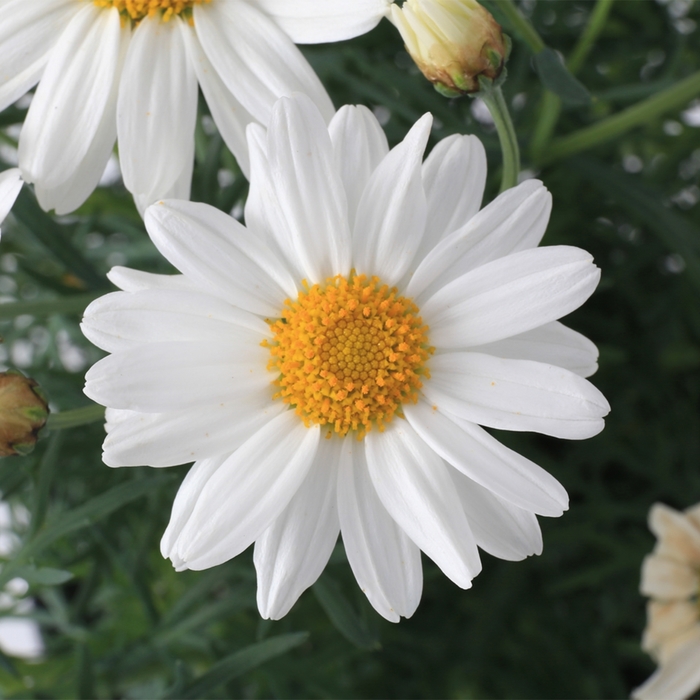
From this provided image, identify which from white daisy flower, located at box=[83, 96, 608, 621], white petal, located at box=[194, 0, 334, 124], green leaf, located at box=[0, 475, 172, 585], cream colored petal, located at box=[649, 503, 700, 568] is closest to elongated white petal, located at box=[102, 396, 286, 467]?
white daisy flower, located at box=[83, 96, 608, 621]

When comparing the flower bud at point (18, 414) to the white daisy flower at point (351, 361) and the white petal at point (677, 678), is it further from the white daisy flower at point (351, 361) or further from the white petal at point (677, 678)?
the white petal at point (677, 678)

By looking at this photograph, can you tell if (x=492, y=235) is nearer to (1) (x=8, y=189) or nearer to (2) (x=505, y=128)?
(2) (x=505, y=128)

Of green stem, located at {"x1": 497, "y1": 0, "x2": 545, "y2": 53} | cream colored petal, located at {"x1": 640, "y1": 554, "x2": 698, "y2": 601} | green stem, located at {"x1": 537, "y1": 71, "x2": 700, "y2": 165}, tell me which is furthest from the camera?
cream colored petal, located at {"x1": 640, "y1": 554, "x2": 698, "y2": 601}

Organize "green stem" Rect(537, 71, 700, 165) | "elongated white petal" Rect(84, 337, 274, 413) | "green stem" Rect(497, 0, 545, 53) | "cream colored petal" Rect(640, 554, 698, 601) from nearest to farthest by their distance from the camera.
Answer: "elongated white petal" Rect(84, 337, 274, 413), "green stem" Rect(497, 0, 545, 53), "green stem" Rect(537, 71, 700, 165), "cream colored petal" Rect(640, 554, 698, 601)

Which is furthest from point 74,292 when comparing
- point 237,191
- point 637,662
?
point 637,662

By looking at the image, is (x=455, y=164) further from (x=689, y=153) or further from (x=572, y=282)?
(x=689, y=153)

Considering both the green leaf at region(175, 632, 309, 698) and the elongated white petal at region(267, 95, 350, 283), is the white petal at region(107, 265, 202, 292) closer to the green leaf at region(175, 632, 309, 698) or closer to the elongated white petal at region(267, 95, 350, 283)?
the elongated white petal at region(267, 95, 350, 283)
